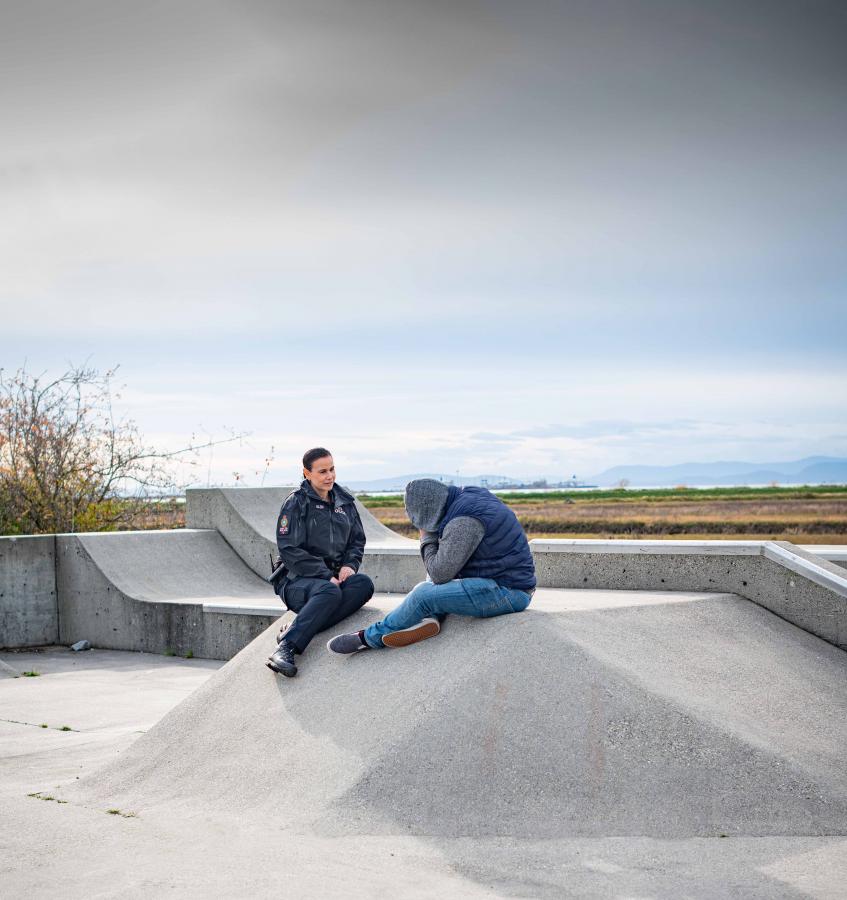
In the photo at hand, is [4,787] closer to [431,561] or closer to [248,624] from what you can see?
[431,561]

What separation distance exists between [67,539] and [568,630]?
28.9ft

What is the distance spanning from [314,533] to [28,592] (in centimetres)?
720

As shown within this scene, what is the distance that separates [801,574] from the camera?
736 cm

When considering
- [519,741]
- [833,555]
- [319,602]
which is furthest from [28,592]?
[833,555]

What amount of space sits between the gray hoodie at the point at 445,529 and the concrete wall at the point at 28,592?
8294mm

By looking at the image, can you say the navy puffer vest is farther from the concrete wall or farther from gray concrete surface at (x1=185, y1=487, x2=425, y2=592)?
the concrete wall

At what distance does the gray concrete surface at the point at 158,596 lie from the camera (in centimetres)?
1110

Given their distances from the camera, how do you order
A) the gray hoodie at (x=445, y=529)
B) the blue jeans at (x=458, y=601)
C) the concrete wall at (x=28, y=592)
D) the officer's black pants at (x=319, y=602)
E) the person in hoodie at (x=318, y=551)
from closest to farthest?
the gray hoodie at (x=445, y=529) < the blue jeans at (x=458, y=601) < the officer's black pants at (x=319, y=602) < the person in hoodie at (x=318, y=551) < the concrete wall at (x=28, y=592)

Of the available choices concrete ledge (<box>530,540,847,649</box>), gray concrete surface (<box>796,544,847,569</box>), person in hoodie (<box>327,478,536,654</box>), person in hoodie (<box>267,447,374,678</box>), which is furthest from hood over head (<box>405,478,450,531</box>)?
gray concrete surface (<box>796,544,847,569</box>)

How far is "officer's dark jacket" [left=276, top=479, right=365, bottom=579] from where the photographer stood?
6691mm

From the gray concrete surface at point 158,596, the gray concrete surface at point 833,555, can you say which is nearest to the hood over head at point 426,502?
the gray concrete surface at point 833,555

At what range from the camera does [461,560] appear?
5.75 metres

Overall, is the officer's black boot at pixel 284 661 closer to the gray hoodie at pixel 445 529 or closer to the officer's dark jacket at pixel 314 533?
the officer's dark jacket at pixel 314 533

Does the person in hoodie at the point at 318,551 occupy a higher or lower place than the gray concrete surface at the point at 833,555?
higher
